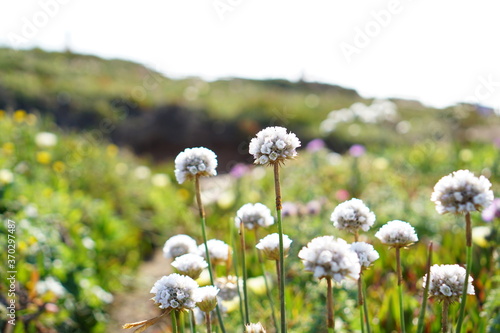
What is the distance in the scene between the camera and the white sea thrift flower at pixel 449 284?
44.8 inches

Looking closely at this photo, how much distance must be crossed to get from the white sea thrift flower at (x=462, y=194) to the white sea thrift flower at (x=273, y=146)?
13.9 inches

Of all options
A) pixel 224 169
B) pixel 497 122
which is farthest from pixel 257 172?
pixel 497 122

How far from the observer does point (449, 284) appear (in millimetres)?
1152

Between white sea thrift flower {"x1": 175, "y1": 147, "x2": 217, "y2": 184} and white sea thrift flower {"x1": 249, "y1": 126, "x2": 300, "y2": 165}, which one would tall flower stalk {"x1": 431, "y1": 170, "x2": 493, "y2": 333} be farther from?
white sea thrift flower {"x1": 175, "y1": 147, "x2": 217, "y2": 184}

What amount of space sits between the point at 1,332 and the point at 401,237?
193 cm

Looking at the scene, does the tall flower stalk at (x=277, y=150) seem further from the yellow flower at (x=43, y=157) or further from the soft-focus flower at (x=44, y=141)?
the soft-focus flower at (x=44, y=141)

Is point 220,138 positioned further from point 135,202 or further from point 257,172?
point 135,202

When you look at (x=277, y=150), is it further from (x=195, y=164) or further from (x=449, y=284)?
(x=449, y=284)

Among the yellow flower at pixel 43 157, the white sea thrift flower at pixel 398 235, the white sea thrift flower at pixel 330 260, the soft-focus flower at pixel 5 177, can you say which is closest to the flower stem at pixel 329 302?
the white sea thrift flower at pixel 330 260

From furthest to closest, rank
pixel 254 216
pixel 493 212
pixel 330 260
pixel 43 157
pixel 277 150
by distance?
pixel 43 157 < pixel 493 212 < pixel 254 216 < pixel 277 150 < pixel 330 260

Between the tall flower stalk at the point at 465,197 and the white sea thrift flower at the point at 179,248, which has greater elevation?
the tall flower stalk at the point at 465,197

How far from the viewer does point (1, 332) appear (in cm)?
211

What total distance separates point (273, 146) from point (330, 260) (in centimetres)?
32

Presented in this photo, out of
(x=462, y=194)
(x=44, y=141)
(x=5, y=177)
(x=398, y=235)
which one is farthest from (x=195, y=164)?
(x=44, y=141)
